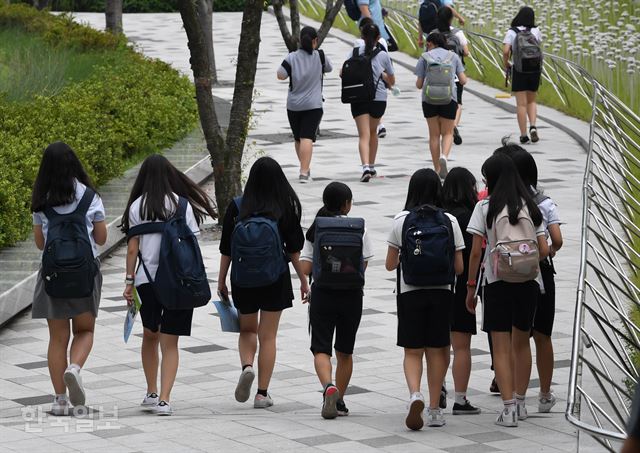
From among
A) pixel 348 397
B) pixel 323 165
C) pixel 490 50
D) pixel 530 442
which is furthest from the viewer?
pixel 490 50

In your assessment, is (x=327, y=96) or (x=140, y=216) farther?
(x=327, y=96)

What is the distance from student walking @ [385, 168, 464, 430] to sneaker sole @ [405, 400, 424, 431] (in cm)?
4

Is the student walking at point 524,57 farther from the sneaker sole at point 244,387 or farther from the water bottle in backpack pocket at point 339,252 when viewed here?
the sneaker sole at point 244,387

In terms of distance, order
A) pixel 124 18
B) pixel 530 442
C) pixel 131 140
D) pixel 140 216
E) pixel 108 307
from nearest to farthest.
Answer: pixel 530 442 < pixel 140 216 < pixel 108 307 < pixel 131 140 < pixel 124 18

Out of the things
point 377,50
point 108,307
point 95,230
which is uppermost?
point 377,50

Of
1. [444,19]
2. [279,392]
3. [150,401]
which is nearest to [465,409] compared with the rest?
[279,392]

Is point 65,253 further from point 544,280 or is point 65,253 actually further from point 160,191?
point 544,280

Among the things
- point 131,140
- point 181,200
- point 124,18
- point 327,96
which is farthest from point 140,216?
point 124,18

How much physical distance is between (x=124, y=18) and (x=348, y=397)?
94.8 feet

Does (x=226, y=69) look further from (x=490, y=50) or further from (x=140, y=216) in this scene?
(x=140, y=216)

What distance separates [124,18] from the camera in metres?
36.0

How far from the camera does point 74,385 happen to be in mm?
7496

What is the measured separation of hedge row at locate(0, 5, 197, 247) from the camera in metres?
11.1

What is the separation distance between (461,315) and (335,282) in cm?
79
